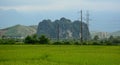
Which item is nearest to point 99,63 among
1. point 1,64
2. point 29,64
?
point 29,64

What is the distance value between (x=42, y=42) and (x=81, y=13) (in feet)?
31.2

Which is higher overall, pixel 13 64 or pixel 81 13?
pixel 81 13

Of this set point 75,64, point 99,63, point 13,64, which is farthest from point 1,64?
point 99,63

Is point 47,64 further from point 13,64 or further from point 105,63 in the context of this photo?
point 105,63

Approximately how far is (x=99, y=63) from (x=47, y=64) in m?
2.83

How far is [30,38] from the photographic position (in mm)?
60938

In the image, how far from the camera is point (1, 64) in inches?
656

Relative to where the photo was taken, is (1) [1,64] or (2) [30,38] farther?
(2) [30,38]

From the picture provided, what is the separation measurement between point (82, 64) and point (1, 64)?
4.32 metres

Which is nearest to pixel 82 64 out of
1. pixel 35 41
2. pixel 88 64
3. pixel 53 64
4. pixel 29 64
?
pixel 88 64

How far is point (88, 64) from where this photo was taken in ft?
53.9

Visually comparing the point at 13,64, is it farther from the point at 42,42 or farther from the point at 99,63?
the point at 42,42

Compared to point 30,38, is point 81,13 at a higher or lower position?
higher

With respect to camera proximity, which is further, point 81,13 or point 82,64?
point 81,13
